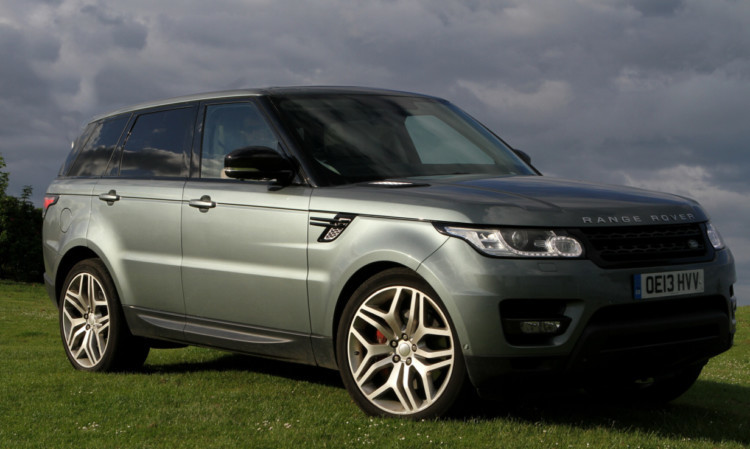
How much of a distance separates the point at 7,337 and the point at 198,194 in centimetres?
964

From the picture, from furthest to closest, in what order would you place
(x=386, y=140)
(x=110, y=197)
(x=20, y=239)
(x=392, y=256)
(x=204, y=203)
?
1. (x=20, y=239)
2. (x=110, y=197)
3. (x=204, y=203)
4. (x=386, y=140)
5. (x=392, y=256)

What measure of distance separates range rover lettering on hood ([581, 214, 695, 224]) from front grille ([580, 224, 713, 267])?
0.04m

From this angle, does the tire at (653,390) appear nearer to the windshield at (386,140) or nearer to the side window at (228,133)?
the windshield at (386,140)

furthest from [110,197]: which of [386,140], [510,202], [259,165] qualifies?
[510,202]

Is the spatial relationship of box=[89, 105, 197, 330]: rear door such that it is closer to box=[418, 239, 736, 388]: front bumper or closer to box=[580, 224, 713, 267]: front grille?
box=[418, 239, 736, 388]: front bumper

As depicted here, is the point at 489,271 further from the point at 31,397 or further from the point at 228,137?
the point at 31,397

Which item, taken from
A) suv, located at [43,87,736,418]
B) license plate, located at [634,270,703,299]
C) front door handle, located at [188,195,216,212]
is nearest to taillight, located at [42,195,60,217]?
suv, located at [43,87,736,418]

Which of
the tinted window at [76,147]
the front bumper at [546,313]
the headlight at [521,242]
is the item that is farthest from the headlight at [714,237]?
the tinted window at [76,147]

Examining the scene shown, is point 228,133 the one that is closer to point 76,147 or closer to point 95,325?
point 95,325

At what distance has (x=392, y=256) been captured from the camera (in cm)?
521

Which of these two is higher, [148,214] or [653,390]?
[148,214]

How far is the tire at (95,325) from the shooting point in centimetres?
767

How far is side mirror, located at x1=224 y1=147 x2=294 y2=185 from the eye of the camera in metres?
5.80

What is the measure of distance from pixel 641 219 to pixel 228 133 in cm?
301
